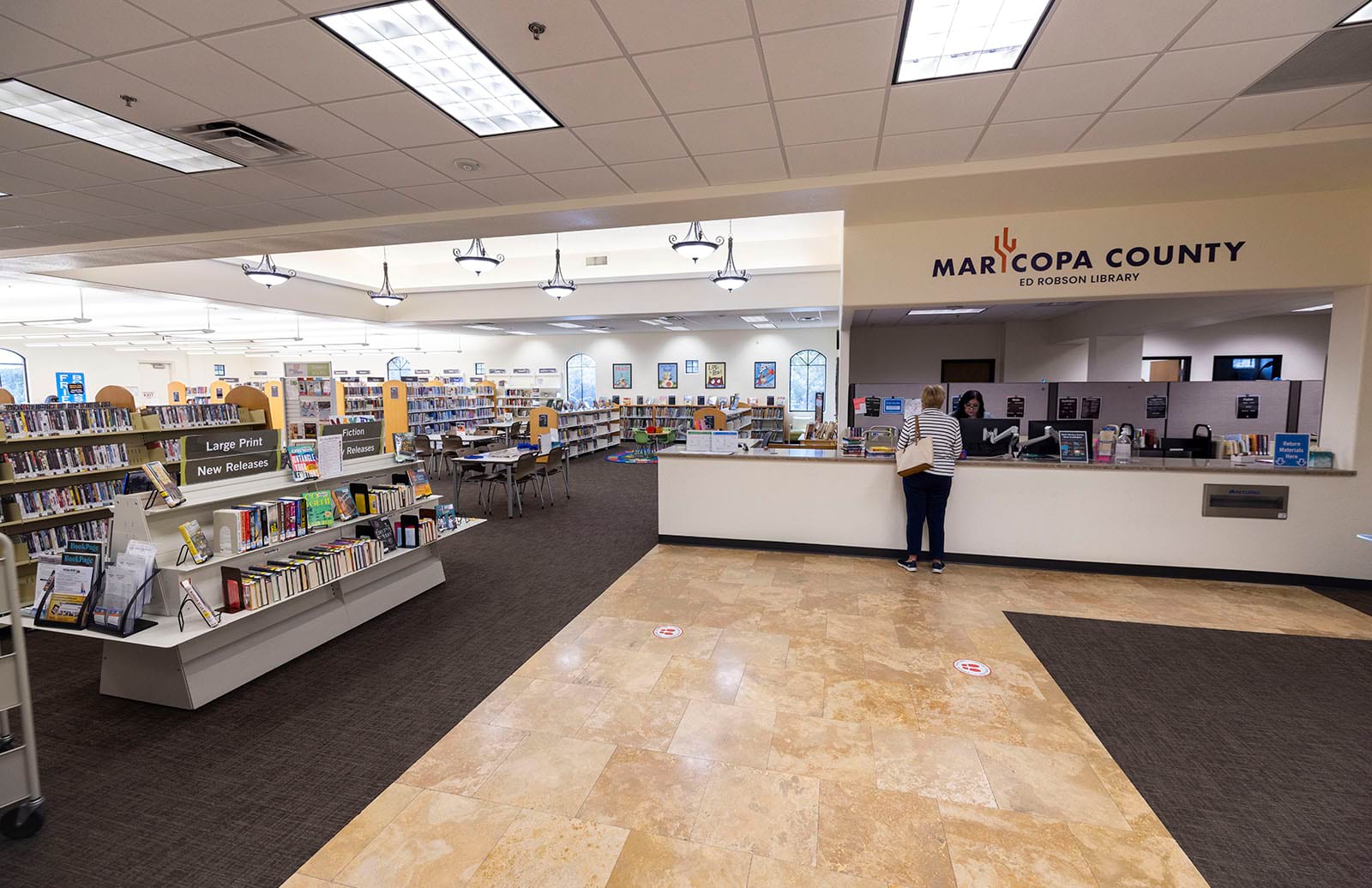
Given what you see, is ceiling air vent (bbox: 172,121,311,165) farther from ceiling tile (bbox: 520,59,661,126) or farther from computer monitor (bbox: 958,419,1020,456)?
computer monitor (bbox: 958,419,1020,456)

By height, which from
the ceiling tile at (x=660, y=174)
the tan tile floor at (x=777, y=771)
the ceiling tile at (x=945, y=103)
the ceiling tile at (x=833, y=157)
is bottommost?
the tan tile floor at (x=777, y=771)

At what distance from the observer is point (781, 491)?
5688mm

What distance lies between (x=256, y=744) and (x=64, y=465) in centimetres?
389

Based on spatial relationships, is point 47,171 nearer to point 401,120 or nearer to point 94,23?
point 94,23

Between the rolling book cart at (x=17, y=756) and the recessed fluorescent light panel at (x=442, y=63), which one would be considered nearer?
the rolling book cart at (x=17, y=756)

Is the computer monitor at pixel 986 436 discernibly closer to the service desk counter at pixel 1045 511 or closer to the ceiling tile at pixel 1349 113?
the service desk counter at pixel 1045 511

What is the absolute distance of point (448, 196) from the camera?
15.5 ft

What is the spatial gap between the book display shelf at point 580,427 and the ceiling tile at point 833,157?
7.81m

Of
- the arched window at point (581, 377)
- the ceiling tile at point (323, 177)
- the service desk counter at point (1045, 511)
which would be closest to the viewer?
the ceiling tile at point (323, 177)

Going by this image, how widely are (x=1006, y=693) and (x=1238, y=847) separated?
1.06 metres

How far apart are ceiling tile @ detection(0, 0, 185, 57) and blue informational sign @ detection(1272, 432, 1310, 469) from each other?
25.6 feet

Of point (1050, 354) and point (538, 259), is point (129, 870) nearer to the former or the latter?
point (538, 259)

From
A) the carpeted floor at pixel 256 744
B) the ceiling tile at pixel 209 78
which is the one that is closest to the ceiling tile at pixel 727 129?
the ceiling tile at pixel 209 78

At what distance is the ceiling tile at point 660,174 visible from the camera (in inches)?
160
